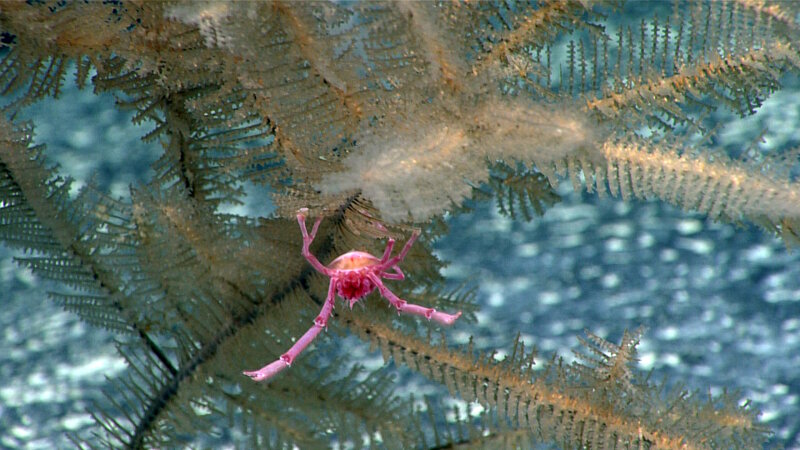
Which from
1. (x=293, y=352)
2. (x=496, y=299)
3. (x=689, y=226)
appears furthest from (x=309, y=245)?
(x=689, y=226)

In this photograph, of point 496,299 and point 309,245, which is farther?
point 496,299

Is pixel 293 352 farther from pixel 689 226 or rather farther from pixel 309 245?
pixel 689 226

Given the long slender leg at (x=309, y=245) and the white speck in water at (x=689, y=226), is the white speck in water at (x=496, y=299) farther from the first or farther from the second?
the long slender leg at (x=309, y=245)

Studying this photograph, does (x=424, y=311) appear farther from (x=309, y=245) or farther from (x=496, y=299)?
(x=496, y=299)

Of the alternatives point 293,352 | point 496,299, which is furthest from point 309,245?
point 496,299

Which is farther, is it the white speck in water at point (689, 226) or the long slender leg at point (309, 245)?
the white speck in water at point (689, 226)

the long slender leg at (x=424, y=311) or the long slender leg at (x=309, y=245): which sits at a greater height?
the long slender leg at (x=309, y=245)

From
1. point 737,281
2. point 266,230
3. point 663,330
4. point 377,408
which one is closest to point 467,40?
point 266,230

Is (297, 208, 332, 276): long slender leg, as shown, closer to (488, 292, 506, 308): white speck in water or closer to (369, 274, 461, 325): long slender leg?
(369, 274, 461, 325): long slender leg

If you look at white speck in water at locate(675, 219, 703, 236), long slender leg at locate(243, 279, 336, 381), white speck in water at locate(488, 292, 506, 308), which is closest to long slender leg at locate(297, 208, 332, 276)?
long slender leg at locate(243, 279, 336, 381)

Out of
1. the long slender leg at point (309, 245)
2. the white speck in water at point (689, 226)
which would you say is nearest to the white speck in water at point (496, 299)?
the white speck in water at point (689, 226)

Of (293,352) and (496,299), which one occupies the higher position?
(293,352)
